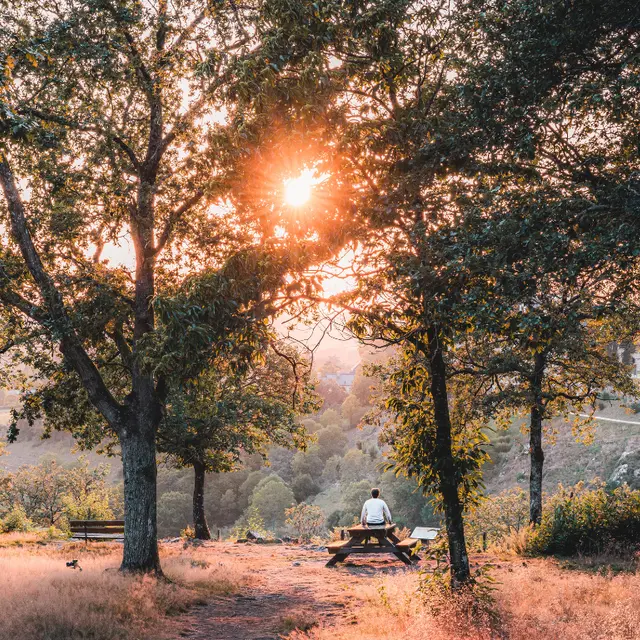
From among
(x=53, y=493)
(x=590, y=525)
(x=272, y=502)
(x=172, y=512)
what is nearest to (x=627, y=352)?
(x=590, y=525)

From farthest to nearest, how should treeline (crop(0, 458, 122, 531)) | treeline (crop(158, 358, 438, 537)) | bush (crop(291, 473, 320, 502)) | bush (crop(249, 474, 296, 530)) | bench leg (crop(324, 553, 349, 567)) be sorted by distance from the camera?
bush (crop(291, 473, 320, 502)) → bush (crop(249, 474, 296, 530)) → treeline (crop(158, 358, 438, 537)) → treeline (crop(0, 458, 122, 531)) → bench leg (crop(324, 553, 349, 567))

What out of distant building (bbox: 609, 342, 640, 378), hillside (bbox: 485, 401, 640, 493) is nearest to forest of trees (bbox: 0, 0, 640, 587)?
distant building (bbox: 609, 342, 640, 378)

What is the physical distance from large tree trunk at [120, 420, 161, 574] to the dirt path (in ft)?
6.19

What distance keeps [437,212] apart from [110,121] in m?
7.58

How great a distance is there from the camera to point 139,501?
11.4 m

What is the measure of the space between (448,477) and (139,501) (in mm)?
6778

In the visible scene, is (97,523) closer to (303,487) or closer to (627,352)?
(627,352)

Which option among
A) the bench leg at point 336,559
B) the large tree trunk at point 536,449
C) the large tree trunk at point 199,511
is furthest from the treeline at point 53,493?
the large tree trunk at point 536,449

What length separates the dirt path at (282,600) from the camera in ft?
27.8

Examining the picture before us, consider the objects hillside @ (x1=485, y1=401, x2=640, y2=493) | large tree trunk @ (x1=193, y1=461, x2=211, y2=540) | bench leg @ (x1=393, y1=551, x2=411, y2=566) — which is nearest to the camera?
bench leg @ (x1=393, y1=551, x2=411, y2=566)

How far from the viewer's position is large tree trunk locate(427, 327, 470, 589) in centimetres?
824

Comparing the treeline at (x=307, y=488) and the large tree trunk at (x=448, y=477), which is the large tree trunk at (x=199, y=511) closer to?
the large tree trunk at (x=448, y=477)

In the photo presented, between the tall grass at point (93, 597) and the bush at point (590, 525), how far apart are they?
8.39m

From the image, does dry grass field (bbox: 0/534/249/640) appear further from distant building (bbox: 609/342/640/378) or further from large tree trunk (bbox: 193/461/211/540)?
distant building (bbox: 609/342/640/378)
